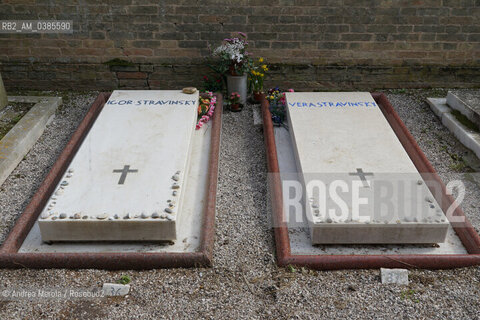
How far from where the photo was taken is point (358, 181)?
4414 millimetres

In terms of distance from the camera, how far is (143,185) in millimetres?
4277

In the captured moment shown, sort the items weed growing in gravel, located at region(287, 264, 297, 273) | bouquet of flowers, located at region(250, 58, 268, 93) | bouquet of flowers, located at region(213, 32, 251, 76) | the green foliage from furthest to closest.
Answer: the green foliage → bouquet of flowers, located at region(250, 58, 268, 93) → bouquet of flowers, located at region(213, 32, 251, 76) → weed growing in gravel, located at region(287, 264, 297, 273)

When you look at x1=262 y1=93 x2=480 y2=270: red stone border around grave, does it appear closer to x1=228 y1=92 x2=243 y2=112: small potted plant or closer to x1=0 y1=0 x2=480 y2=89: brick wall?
x1=228 y1=92 x2=243 y2=112: small potted plant

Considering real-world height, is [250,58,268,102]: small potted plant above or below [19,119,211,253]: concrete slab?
above

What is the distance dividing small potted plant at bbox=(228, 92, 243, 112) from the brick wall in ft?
2.56

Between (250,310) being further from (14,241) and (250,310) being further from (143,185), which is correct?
(14,241)

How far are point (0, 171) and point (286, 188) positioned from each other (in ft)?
10.2

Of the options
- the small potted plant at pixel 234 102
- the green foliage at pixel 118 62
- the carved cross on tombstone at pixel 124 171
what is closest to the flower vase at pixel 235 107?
the small potted plant at pixel 234 102

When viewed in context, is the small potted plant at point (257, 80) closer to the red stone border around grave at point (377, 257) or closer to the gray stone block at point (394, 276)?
the red stone border around grave at point (377, 257)

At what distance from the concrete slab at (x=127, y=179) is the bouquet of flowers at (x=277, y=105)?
1.14 m

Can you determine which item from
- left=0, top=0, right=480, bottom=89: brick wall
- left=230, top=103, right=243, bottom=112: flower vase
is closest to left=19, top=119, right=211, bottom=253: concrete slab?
left=230, top=103, right=243, bottom=112: flower vase

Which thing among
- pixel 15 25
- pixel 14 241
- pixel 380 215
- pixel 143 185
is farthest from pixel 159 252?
pixel 15 25

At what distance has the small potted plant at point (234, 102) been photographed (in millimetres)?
6539

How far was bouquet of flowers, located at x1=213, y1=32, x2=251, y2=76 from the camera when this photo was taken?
21.0 ft
